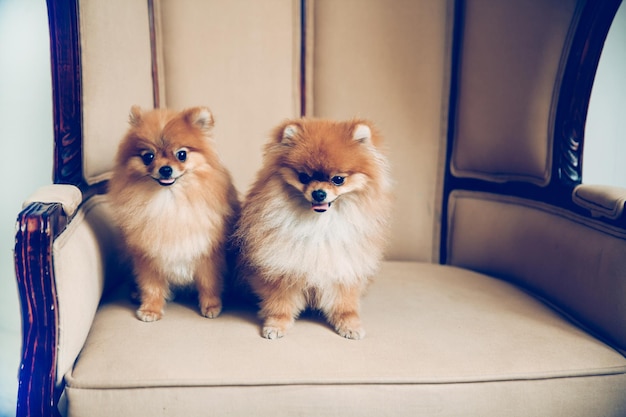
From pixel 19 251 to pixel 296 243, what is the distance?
0.69 m

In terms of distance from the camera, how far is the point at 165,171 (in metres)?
1.31

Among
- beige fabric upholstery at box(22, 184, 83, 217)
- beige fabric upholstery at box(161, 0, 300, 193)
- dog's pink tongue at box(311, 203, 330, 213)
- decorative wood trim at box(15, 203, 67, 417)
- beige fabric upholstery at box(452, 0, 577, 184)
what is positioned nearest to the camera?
decorative wood trim at box(15, 203, 67, 417)

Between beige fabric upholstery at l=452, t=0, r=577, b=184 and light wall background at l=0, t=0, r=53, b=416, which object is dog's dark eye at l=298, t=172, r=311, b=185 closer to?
beige fabric upholstery at l=452, t=0, r=577, b=184

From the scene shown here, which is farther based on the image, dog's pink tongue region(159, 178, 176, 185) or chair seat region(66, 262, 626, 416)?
dog's pink tongue region(159, 178, 176, 185)

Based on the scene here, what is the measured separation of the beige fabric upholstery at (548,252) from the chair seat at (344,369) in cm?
10

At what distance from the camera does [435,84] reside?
1892 millimetres

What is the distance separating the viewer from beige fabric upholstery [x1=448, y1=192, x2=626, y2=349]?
1.28 m

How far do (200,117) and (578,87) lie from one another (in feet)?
4.00

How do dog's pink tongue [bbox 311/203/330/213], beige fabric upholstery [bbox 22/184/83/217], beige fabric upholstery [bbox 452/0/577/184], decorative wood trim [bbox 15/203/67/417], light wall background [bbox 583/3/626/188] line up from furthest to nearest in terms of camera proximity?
light wall background [bbox 583/3/626/188], beige fabric upholstery [bbox 452/0/577/184], dog's pink tongue [bbox 311/203/330/213], beige fabric upholstery [bbox 22/184/83/217], decorative wood trim [bbox 15/203/67/417]

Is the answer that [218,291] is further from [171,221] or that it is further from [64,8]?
[64,8]

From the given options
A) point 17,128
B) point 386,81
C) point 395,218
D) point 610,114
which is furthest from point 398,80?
point 17,128

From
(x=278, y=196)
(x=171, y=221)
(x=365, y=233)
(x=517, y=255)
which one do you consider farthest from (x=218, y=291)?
(x=517, y=255)

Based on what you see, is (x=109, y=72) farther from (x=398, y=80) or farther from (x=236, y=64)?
(x=398, y=80)

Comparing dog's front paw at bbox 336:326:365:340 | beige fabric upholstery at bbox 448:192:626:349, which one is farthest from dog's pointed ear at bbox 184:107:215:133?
beige fabric upholstery at bbox 448:192:626:349
